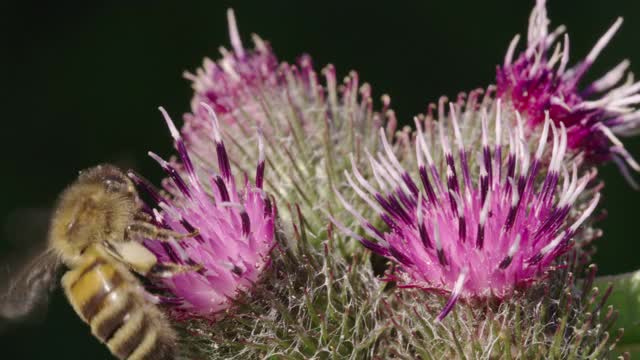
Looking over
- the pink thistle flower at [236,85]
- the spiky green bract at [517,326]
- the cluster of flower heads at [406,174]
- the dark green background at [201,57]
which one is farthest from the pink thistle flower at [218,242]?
the dark green background at [201,57]

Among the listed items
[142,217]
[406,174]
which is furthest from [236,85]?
[406,174]

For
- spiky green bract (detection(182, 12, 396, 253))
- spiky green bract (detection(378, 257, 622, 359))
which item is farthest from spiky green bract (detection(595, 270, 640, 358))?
spiky green bract (detection(182, 12, 396, 253))

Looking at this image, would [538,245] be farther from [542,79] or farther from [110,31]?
[110,31]

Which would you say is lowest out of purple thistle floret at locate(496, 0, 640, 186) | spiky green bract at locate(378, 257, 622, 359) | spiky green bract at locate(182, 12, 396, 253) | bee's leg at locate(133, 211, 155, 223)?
spiky green bract at locate(378, 257, 622, 359)

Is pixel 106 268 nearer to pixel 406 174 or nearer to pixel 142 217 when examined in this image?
pixel 142 217

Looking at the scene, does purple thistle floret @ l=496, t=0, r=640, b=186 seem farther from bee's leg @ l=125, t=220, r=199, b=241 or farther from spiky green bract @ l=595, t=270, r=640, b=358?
bee's leg @ l=125, t=220, r=199, b=241

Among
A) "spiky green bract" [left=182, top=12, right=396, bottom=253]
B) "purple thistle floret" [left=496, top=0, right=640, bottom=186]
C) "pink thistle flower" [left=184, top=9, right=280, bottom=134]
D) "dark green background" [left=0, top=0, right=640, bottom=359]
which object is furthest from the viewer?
"dark green background" [left=0, top=0, right=640, bottom=359]

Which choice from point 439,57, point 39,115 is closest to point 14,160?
point 39,115
